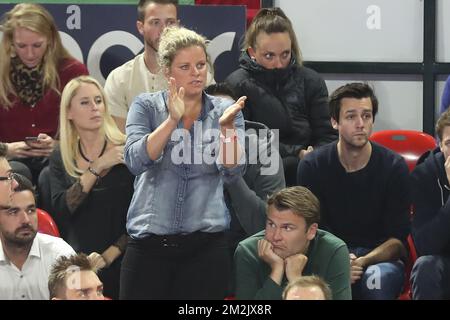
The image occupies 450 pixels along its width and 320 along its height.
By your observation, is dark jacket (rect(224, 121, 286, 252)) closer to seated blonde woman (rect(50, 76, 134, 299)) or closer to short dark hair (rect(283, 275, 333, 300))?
seated blonde woman (rect(50, 76, 134, 299))

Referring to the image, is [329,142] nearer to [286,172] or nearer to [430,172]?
[286,172]

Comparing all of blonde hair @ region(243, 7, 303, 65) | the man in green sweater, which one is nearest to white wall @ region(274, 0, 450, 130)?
blonde hair @ region(243, 7, 303, 65)

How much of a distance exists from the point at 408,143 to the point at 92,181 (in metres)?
1.95

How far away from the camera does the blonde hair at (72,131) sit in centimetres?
614

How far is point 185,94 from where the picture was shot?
5.32 m

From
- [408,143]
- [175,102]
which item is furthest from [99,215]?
[408,143]

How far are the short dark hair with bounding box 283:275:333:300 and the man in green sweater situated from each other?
15.4 inches

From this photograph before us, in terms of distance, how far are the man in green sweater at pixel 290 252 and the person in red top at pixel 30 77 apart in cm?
158

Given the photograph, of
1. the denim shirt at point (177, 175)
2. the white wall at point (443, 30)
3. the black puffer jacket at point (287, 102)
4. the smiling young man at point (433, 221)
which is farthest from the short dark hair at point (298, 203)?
the white wall at point (443, 30)

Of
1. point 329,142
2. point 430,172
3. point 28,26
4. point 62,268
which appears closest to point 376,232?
point 430,172

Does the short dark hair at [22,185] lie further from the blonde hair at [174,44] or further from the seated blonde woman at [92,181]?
the blonde hair at [174,44]

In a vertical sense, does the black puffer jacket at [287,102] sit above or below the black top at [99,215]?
above

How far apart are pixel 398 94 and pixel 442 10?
63cm

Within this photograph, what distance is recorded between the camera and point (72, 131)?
20.4ft
